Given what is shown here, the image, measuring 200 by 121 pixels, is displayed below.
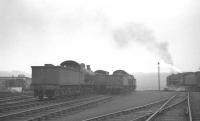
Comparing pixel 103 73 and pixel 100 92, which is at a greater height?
pixel 103 73

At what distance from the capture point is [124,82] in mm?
39469

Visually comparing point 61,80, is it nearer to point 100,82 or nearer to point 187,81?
point 100,82

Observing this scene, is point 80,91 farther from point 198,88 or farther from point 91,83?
point 198,88

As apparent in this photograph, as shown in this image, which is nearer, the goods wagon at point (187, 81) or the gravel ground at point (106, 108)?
the gravel ground at point (106, 108)

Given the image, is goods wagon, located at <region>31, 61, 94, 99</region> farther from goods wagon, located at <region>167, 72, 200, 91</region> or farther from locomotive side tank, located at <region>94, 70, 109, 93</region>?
goods wagon, located at <region>167, 72, 200, 91</region>

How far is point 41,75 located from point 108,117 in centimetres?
1238

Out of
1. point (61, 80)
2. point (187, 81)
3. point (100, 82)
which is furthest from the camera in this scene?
point (187, 81)

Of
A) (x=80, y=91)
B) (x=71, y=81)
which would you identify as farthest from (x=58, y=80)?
(x=80, y=91)

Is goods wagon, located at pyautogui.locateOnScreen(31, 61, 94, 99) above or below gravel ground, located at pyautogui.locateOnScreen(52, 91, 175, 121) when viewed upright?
above

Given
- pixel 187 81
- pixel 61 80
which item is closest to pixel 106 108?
pixel 61 80

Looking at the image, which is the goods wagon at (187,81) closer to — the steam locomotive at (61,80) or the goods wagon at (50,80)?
the steam locomotive at (61,80)

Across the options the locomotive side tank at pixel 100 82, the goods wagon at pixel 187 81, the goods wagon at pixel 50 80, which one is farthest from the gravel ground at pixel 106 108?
the goods wagon at pixel 187 81

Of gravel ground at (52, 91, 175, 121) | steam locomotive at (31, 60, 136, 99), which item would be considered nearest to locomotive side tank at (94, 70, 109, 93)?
steam locomotive at (31, 60, 136, 99)

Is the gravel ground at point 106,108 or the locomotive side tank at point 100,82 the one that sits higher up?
the locomotive side tank at point 100,82
